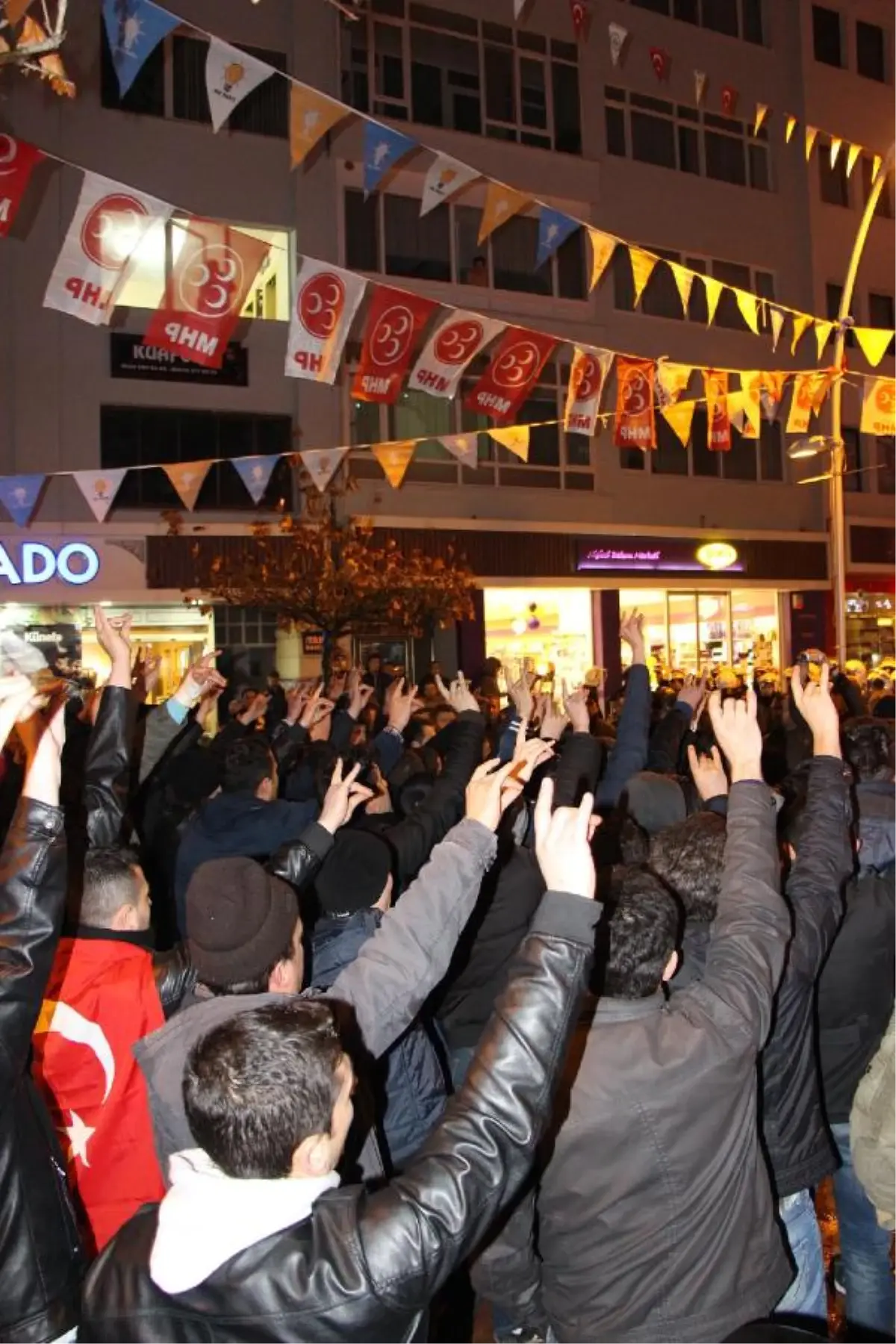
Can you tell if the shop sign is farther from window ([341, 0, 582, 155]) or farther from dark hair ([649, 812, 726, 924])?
dark hair ([649, 812, 726, 924])

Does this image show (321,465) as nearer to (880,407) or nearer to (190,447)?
(190,447)

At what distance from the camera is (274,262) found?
20797 millimetres

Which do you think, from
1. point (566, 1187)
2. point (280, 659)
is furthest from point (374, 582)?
point (566, 1187)

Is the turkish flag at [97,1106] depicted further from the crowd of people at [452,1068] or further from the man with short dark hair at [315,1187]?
the man with short dark hair at [315,1187]

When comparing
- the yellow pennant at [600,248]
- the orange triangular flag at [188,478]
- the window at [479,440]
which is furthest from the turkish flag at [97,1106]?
the window at [479,440]

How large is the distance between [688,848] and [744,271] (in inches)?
934

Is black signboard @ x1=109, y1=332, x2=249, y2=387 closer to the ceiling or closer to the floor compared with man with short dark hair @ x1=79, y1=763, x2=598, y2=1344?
closer to the ceiling

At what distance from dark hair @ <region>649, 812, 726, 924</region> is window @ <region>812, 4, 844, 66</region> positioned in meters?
27.5

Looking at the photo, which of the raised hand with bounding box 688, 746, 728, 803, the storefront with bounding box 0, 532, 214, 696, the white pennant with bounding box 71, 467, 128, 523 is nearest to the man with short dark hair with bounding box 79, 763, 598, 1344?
the raised hand with bounding box 688, 746, 728, 803

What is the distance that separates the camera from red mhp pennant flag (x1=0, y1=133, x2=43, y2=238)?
8.61 meters

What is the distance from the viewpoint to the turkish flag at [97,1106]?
3094 mm

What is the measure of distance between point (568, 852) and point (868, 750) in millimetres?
4021

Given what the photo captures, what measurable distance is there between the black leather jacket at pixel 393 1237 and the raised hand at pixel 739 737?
1479 mm

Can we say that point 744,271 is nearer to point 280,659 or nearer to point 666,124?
point 666,124
